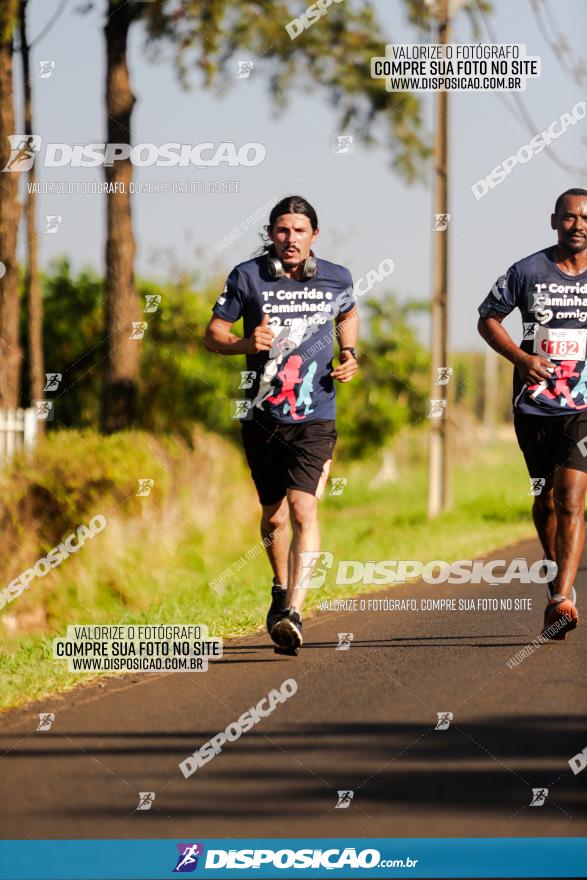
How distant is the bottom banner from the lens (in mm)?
4438

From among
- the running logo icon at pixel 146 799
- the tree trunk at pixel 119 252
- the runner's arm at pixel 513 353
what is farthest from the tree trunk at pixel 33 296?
the running logo icon at pixel 146 799

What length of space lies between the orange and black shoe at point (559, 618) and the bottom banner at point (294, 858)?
267 cm

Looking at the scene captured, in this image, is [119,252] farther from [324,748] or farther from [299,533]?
[324,748]

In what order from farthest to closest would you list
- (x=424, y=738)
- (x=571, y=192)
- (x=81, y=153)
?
1. (x=81, y=153)
2. (x=571, y=192)
3. (x=424, y=738)

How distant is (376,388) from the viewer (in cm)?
2700

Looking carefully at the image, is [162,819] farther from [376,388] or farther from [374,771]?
[376,388]

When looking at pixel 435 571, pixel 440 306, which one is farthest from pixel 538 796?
pixel 440 306

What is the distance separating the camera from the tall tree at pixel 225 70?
13586mm

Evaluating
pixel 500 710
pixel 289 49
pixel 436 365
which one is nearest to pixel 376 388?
pixel 436 365

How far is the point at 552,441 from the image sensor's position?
24.2 feet

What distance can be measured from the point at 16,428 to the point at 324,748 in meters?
11.7

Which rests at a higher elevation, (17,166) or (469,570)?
(17,166)

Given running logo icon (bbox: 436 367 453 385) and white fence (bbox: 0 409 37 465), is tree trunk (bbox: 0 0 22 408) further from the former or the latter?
running logo icon (bbox: 436 367 453 385)

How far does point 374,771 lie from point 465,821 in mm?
583
